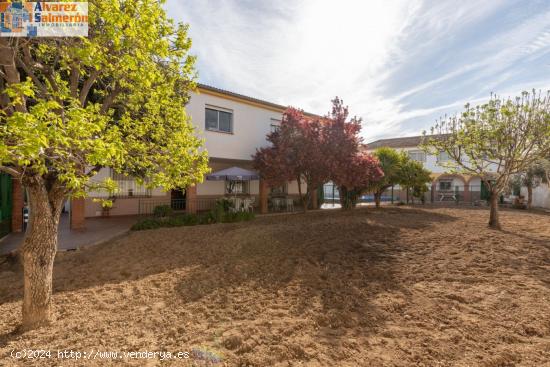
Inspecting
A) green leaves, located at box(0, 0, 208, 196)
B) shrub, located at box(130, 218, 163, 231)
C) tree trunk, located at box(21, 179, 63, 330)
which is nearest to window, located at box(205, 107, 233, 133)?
shrub, located at box(130, 218, 163, 231)

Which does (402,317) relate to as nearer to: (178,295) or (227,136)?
(178,295)

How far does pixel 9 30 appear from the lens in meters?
3.48

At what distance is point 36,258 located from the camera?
3773 mm

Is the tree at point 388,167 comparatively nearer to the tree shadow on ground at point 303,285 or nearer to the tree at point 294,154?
the tree at point 294,154

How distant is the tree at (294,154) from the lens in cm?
1239

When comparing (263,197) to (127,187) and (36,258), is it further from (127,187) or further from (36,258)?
(36,258)

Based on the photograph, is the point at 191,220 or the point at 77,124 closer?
the point at 77,124

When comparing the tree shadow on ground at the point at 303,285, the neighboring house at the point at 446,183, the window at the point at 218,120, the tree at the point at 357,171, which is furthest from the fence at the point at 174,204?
the neighboring house at the point at 446,183

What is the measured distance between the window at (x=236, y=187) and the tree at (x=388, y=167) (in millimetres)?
8489

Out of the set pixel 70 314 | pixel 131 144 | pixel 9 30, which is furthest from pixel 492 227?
pixel 9 30

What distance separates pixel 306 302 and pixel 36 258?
417 cm

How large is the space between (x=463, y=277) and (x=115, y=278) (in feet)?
23.9

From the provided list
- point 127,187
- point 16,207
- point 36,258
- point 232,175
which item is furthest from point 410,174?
point 16,207

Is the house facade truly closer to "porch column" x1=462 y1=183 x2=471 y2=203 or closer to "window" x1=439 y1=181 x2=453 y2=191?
"porch column" x1=462 y1=183 x2=471 y2=203
